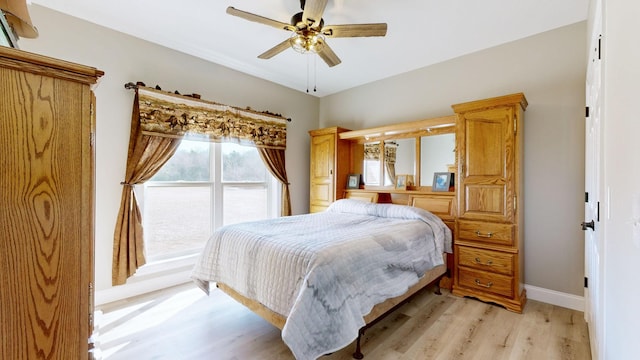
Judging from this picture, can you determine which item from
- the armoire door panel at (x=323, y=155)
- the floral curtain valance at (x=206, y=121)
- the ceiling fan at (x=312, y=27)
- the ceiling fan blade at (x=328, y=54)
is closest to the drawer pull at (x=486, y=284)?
the armoire door panel at (x=323, y=155)

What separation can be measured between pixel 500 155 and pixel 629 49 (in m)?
2.07

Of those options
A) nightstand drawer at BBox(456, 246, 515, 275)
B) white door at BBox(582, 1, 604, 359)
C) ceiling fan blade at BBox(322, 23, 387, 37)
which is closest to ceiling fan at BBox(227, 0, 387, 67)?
ceiling fan blade at BBox(322, 23, 387, 37)

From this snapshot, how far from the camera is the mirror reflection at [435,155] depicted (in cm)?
333

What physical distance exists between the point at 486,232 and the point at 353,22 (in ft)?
8.21

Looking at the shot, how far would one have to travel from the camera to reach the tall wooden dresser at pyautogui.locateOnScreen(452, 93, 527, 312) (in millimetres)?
2615

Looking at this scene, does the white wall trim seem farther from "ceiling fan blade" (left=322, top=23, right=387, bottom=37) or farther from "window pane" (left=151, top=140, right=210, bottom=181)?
"ceiling fan blade" (left=322, top=23, right=387, bottom=37)

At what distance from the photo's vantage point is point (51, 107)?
30.2 inches

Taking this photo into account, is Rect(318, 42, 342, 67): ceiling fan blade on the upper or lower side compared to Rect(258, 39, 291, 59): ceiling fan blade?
lower

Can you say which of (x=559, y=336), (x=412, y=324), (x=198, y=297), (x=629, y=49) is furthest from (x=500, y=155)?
(x=198, y=297)

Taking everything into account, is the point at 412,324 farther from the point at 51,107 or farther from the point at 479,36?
the point at 479,36

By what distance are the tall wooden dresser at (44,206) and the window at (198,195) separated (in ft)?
8.43

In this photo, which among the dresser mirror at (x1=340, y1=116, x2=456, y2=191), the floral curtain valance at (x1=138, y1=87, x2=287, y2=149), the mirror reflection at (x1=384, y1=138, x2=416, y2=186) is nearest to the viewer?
the floral curtain valance at (x1=138, y1=87, x2=287, y2=149)

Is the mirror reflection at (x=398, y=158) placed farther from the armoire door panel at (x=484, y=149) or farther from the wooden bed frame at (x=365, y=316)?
the wooden bed frame at (x=365, y=316)

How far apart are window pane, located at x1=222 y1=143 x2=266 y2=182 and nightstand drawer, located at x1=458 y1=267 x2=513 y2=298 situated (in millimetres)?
2959
